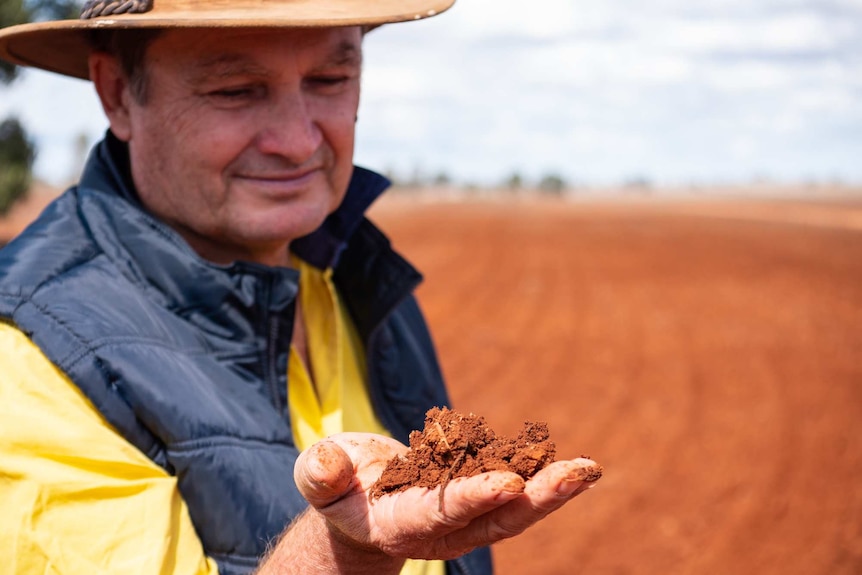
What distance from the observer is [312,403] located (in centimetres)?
254

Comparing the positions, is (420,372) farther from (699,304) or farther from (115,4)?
(699,304)

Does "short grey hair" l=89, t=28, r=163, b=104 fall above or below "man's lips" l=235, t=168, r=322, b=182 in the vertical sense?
above

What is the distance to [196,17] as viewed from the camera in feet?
7.29

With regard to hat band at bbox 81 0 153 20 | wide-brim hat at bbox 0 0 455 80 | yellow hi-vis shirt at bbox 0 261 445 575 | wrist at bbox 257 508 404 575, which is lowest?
wrist at bbox 257 508 404 575

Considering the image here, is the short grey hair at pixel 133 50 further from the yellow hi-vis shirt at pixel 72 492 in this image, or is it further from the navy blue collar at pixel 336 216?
the yellow hi-vis shirt at pixel 72 492

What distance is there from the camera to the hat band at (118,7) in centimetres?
227

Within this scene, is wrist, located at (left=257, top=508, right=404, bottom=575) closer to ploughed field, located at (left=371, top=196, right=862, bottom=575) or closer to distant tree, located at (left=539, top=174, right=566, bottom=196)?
ploughed field, located at (left=371, top=196, right=862, bottom=575)

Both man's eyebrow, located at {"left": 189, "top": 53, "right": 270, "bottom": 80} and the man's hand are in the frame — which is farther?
man's eyebrow, located at {"left": 189, "top": 53, "right": 270, "bottom": 80}

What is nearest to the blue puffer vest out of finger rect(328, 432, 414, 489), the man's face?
the man's face

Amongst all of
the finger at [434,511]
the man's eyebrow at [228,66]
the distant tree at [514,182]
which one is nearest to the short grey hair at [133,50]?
the man's eyebrow at [228,66]

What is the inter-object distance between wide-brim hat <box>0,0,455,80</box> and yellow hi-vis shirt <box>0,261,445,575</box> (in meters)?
0.77

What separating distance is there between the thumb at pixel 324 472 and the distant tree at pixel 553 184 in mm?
110752

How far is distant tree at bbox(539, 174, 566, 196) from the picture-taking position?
11100 cm

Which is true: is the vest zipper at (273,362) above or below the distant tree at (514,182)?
above
